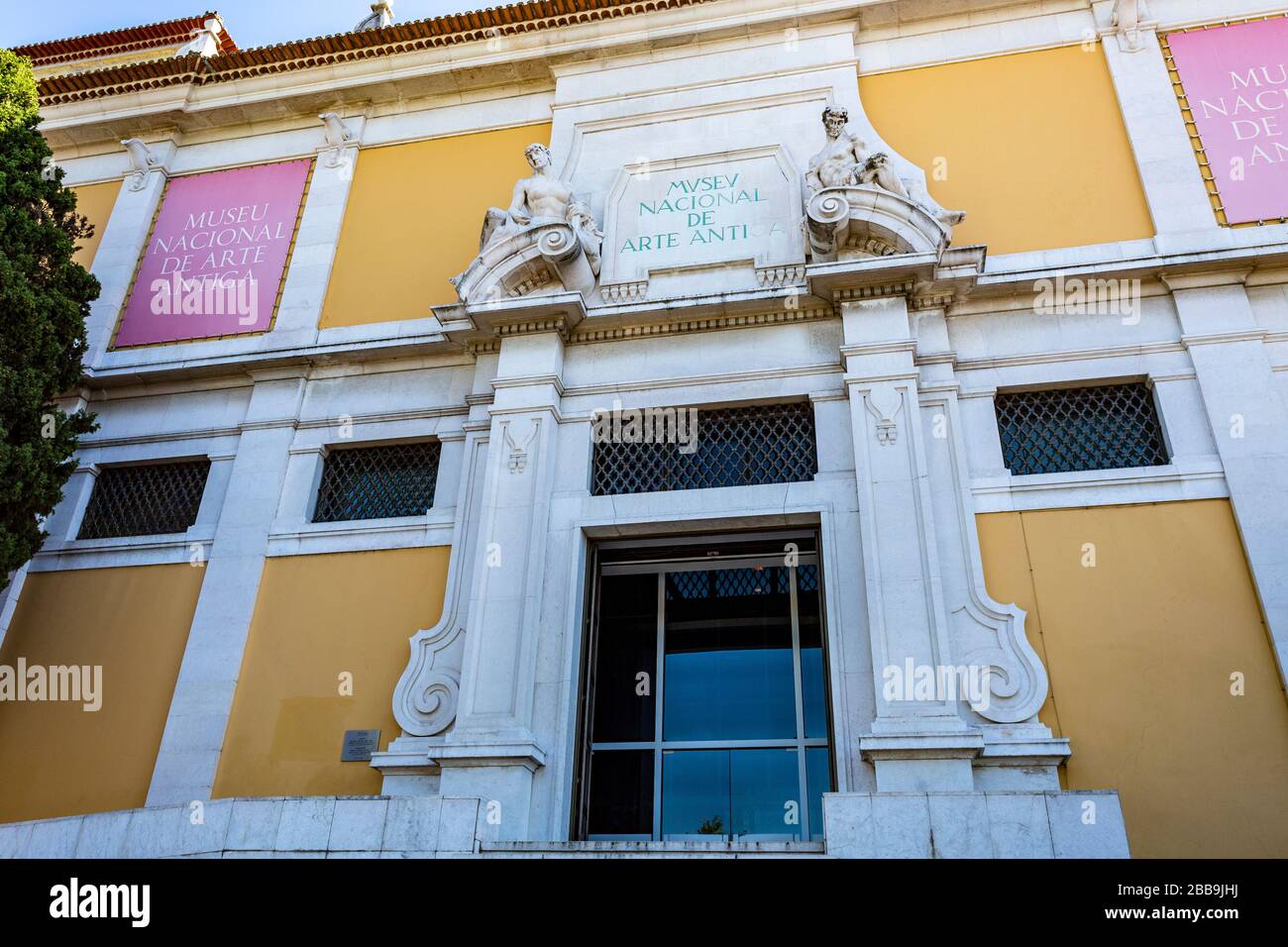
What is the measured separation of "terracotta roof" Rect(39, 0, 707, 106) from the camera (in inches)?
515

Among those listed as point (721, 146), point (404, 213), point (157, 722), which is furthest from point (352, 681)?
point (721, 146)

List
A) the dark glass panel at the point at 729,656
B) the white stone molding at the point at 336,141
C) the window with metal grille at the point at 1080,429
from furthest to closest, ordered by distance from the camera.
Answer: the white stone molding at the point at 336,141, the dark glass panel at the point at 729,656, the window with metal grille at the point at 1080,429

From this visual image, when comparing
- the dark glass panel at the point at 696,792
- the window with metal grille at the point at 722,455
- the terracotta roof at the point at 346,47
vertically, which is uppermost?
the terracotta roof at the point at 346,47

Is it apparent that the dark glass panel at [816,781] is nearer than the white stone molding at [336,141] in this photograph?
Yes

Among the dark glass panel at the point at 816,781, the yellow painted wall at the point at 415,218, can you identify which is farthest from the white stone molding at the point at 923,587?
the yellow painted wall at the point at 415,218

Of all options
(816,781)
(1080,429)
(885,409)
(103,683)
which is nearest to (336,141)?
(103,683)

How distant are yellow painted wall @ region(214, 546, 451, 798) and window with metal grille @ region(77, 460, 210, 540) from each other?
1821 millimetres

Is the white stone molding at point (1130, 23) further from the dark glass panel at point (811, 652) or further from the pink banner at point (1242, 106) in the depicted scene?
the dark glass panel at point (811, 652)

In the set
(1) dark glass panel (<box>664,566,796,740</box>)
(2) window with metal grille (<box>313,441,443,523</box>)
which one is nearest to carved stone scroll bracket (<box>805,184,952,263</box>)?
(1) dark glass panel (<box>664,566,796,740</box>)

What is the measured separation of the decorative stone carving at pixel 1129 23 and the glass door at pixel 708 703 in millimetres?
7477

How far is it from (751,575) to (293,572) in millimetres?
5118

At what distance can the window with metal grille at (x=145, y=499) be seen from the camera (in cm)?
1145

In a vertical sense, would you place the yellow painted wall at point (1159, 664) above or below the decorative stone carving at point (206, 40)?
below

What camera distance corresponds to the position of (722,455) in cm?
998
